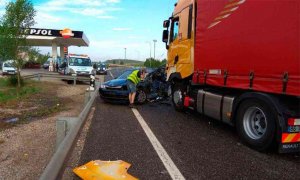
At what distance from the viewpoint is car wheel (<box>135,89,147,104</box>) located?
46.8 feet

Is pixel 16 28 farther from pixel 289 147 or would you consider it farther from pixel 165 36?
pixel 289 147

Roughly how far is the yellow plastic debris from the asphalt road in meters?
0.19

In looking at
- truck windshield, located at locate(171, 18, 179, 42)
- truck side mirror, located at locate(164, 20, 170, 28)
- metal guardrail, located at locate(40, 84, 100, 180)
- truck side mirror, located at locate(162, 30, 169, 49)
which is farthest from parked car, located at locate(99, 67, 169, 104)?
metal guardrail, located at locate(40, 84, 100, 180)

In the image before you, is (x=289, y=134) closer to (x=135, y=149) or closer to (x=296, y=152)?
(x=296, y=152)

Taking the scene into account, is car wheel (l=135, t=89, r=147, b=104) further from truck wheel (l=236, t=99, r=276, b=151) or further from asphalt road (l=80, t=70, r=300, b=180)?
truck wheel (l=236, t=99, r=276, b=151)

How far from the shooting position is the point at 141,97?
14.3 meters

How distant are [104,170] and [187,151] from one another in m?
1.98

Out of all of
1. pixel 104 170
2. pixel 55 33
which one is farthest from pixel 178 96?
pixel 55 33

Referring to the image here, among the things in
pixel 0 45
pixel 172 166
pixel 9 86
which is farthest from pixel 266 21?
pixel 9 86

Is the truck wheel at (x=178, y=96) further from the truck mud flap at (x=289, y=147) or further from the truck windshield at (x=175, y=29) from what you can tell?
the truck mud flap at (x=289, y=147)

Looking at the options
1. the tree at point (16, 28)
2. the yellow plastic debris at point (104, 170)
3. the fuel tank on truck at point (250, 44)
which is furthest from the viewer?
the tree at point (16, 28)

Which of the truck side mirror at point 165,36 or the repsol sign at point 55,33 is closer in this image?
the truck side mirror at point 165,36

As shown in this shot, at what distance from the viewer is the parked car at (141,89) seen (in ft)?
45.8

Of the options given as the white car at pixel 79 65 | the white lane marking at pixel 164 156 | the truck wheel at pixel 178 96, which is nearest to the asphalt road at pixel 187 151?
Result: the white lane marking at pixel 164 156
